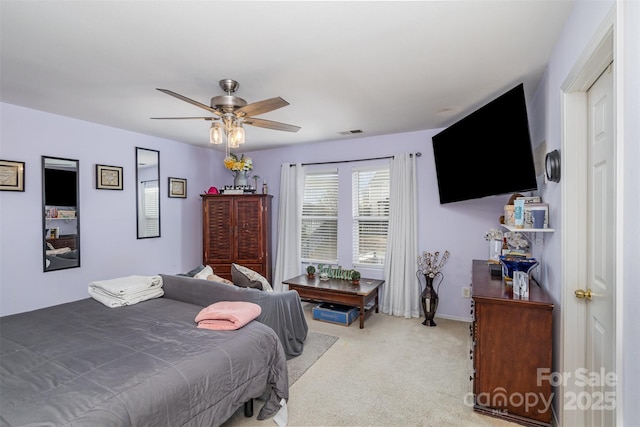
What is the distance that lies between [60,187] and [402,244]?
4.12 meters

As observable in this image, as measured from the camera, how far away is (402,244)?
4109mm

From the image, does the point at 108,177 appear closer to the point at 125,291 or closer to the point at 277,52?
the point at 125,291

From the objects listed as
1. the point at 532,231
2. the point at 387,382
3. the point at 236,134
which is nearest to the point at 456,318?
the point at 387,382

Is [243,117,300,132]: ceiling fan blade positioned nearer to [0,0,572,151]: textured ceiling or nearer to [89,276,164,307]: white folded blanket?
[0,0,572,151]: textured ceiling

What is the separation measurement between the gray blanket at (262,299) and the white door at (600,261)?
6.85ft

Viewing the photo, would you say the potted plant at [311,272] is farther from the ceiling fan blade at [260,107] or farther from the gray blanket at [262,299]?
the ceiling fan blade at [260,107]

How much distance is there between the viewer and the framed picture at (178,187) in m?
4.57

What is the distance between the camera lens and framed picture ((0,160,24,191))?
9.69 ft

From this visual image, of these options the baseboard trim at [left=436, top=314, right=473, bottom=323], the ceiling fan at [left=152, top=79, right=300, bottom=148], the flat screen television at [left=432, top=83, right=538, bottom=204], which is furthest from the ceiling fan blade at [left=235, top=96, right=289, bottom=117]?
the baseboard trim at [left=436, top=314, right=473, bottom=323]

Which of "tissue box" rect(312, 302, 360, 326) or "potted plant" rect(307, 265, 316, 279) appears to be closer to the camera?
"tissue box" rect(312, 302, 360, 326)

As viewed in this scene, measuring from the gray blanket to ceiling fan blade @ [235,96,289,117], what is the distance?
56.8 inches

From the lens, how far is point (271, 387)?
210 cm

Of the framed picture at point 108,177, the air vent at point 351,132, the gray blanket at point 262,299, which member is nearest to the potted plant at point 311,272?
the gray blanket at point 262,299

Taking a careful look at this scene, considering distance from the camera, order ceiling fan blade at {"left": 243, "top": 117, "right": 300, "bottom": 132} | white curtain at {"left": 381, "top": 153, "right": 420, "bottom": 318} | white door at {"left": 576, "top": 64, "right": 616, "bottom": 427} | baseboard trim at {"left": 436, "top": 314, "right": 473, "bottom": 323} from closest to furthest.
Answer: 1. white door at {"left": 576, "top": 64, "right": 616, "bottom": 427}
2. ceiling fan blade at {"left": 243, "top": 117, "right": 300, "bottom": 132}
3. baseboard trim at {"left": 436, "top": 314, "right": 473, "bottom": 323}
4. white curtain at {"left": 381, "top": 153, "right": 420, "bottom": 318}
